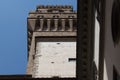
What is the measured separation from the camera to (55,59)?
3666 cm

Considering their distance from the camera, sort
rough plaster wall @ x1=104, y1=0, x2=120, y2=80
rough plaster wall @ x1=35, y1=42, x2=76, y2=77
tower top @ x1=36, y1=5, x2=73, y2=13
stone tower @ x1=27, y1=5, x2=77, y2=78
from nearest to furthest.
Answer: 1. rough plaster wall @ x1=104, y1=0, x2=120, y2=80
2. rough plaster wall @ x1=35, y1=42, x2=76, y2=77
3. stone tower @ x1=27, y1=5, x2=77, y2=78
4. tower top @ x1=36, y1=5, x2=73, y2=13

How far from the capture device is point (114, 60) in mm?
13664

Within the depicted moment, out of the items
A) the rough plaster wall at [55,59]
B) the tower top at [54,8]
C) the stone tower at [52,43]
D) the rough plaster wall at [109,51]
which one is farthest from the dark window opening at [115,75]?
the tower top at [54,8]

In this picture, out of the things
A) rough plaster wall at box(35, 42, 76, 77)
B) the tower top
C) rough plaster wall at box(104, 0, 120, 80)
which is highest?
rough plaster wall at box(104, 0, 120, 80)

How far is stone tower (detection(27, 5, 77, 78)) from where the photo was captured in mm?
34719

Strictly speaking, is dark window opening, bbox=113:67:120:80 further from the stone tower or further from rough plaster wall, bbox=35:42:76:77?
rough plaster wall, bbox=35:42:76:77

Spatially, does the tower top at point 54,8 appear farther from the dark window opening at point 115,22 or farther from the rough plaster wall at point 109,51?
the dark window opening at point 115,22

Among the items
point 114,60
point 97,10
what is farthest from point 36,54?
point 114,60

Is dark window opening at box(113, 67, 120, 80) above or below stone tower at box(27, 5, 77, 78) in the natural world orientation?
above

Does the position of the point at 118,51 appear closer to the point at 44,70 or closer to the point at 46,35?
the point at 44,70

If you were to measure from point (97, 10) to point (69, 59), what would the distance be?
19762mm

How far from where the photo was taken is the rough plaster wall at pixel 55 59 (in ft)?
112

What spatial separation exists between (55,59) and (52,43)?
2.98 meters

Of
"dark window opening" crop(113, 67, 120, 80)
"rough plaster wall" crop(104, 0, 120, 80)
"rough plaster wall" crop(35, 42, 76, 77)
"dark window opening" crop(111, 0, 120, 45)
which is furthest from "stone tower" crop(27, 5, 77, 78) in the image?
"dark window opening" crop(111, 0, 120, 45)
